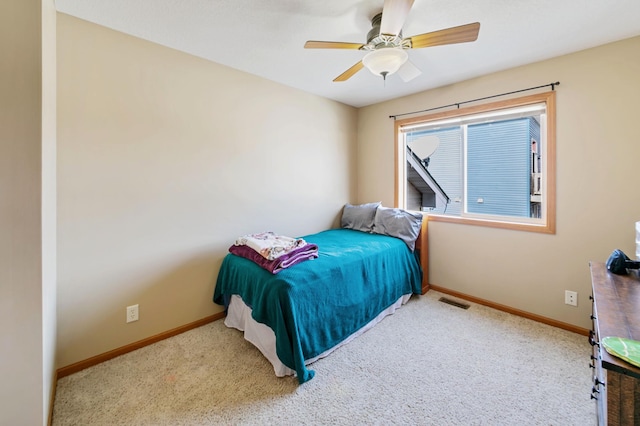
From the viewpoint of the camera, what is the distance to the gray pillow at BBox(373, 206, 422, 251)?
117 inches

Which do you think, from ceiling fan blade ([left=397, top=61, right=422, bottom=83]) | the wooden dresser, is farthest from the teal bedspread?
ceiling fan blade ([left=397, top=61, right=422, bottom=83])

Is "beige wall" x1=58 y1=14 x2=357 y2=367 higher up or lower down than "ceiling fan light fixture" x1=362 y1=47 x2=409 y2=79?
lower down

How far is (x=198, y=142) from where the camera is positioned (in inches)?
93.2

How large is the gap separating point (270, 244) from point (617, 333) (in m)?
1.95

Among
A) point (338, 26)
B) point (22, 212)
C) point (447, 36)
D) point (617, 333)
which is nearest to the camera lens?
point (617, 333)

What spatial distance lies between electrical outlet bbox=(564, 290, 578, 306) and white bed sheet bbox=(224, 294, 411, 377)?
140cm

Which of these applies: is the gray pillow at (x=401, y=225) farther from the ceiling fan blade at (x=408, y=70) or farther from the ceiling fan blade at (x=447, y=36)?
the ceiling fan blade at (x=447, y=36)

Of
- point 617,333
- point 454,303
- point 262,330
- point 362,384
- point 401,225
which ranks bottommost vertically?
point 362,384

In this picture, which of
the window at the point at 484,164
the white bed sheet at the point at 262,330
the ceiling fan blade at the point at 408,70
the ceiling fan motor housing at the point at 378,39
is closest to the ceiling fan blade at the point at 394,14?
the ceiling fan motor housing at the point at 378,39

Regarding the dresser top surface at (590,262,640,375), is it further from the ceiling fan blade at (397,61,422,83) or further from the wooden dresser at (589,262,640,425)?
the ceiling fan blade at (397,61,422,83)

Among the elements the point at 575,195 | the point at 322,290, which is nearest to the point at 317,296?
the point at 322,290

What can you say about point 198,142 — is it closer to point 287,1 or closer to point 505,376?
point 287,1

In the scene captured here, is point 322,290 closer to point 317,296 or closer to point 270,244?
point 317,296

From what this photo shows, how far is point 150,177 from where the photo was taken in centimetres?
213
